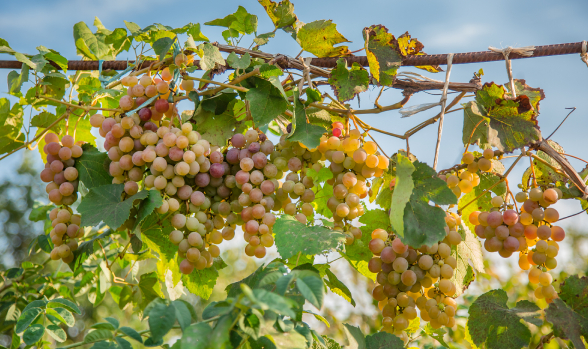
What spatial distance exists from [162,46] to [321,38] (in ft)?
1.14

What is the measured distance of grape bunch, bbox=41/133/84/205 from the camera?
84 centimetres

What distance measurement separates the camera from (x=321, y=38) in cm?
92

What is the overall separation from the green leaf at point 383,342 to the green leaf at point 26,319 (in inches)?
26.3

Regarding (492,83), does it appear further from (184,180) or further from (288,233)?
(184,180)

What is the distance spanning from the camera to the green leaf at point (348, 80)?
2.85ft

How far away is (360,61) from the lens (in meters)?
0.95

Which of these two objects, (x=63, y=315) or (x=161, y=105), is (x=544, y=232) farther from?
(x=63, y=315)

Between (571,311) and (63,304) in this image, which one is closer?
(571,311)

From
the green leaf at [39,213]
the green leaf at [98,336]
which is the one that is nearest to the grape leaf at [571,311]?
the green leaf at [98,336]

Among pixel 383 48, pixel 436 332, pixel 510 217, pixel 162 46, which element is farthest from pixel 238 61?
pixel 436 332

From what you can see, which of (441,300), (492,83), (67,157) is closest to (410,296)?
(441,300)

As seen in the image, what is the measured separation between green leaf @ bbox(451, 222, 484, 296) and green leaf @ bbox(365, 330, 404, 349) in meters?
0.21

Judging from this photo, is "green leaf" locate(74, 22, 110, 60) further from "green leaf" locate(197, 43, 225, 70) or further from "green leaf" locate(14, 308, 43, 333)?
"green leaf" locate(14, 308, 43, 333)

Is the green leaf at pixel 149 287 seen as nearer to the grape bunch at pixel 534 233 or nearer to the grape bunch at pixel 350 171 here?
the grape bunch at pixel 350 171
